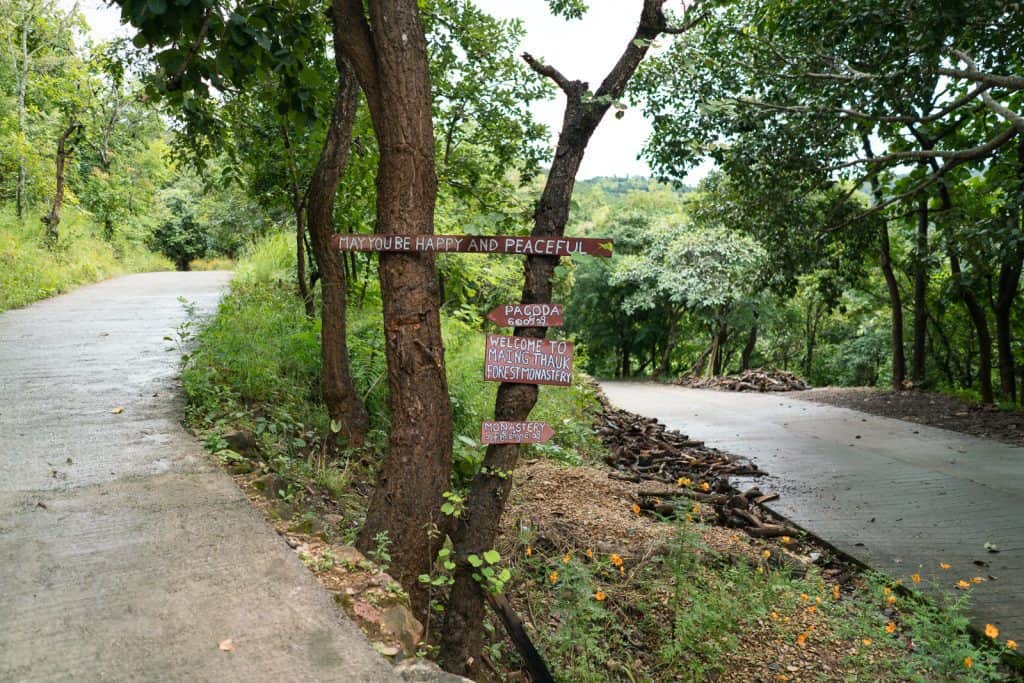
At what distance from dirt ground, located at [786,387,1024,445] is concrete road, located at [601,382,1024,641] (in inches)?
16.7

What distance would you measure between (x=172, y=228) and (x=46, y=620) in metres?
27.6

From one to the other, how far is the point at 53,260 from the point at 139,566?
1470 cm

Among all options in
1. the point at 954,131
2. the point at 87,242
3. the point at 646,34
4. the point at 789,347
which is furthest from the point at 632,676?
the point at 789,347

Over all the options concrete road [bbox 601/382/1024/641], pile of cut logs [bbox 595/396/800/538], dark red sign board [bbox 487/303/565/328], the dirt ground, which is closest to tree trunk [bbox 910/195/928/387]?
the dirt ground

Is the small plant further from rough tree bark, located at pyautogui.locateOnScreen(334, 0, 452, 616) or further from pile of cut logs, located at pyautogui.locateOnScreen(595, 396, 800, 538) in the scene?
pile of cut logs, located at pyautogui.locateOnScreen(595, 396, 800, 538)

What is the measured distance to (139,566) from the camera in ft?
12.7

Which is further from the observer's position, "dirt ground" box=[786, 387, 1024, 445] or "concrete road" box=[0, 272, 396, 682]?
"dirt ground" box=[786, 387, 1024, 445]

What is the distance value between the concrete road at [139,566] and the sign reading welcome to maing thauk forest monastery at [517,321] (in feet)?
4.87

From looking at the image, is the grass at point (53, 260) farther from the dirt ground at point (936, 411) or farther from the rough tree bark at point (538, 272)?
the dirt ground at point (936, 411)

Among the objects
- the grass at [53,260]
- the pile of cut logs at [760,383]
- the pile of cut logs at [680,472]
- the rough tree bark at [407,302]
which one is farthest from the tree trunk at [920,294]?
the grass at [53,260]

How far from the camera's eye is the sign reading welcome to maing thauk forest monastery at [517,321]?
448cm

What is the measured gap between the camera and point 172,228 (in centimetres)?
2831

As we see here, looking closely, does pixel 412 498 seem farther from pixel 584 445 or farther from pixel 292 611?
pixel 584 445

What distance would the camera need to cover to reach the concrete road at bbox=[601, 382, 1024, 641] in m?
6.15
